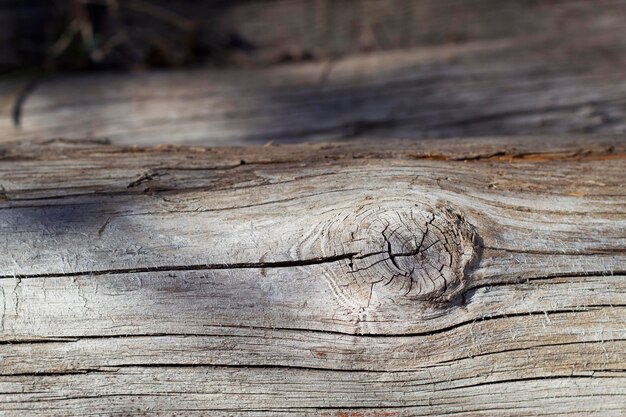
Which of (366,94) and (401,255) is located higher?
(366,94)

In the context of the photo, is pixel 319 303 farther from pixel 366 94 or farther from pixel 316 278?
pixel 366 94

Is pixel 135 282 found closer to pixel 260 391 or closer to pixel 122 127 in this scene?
pixel 260 391

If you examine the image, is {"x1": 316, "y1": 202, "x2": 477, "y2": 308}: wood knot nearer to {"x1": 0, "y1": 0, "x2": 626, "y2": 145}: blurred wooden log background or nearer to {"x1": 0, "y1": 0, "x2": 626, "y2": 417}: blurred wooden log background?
{"x1": 0, "y1": 0, "x2": 626, "y2": 417}: blurred wooden log background

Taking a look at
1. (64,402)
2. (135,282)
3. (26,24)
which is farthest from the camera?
(26,24)

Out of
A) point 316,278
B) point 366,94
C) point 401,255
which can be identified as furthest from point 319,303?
point 366,94

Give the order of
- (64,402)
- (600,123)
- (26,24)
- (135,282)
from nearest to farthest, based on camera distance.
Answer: (64,402) → (135,282) → (600,123) → (26,24)

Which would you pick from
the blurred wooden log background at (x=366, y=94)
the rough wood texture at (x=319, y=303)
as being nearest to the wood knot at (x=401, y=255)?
the rough wood texture at (x=319, y=303)

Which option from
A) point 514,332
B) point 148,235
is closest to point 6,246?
point 148,235
